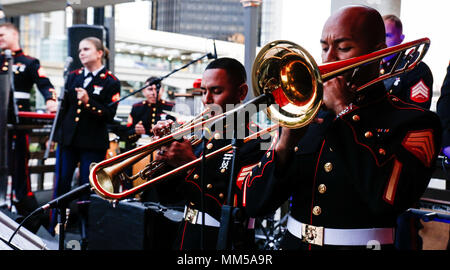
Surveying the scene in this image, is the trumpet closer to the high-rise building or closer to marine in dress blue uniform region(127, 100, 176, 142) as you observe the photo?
the high-rise building

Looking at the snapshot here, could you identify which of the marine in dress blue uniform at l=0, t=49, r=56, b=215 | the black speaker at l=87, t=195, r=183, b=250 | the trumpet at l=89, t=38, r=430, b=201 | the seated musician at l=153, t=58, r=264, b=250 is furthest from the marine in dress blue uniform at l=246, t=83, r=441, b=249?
the marine in dress blue uniform at l=0, t=49, r=56, b=215

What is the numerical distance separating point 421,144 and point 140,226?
226 cm

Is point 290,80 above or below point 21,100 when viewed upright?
above

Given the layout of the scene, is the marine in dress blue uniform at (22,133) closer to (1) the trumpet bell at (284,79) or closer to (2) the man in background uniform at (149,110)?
(2) the man in background uniform at (149,110)

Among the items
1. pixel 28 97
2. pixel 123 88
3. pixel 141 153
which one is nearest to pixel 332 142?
pixel 141 153

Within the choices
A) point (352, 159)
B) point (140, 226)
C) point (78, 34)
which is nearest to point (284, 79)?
point (352, 159)

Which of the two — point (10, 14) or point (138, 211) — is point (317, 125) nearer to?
point (138, 211)

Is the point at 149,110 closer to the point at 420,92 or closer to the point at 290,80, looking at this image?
the point at 420,92

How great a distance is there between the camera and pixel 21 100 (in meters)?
5.64

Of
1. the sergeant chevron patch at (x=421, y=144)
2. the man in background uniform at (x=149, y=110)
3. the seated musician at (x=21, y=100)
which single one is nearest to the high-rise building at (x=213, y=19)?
the man in background uniform at (x=149, y=110)

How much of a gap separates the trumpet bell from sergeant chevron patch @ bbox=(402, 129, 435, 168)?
34cm

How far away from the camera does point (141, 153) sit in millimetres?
2000

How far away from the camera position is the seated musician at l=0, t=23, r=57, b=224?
5.34 m

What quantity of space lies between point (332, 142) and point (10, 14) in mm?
10765
